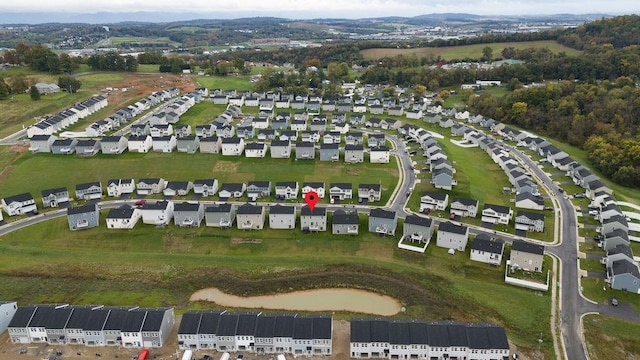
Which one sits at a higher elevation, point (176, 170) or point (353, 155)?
point (353, 155)

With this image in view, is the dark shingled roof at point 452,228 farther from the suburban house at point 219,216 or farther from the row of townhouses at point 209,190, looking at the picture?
the suburban house at point 219,216

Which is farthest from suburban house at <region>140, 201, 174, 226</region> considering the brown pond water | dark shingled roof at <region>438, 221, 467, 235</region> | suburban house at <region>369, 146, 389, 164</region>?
suburban house at <region>369, 146, 389, 164</region>

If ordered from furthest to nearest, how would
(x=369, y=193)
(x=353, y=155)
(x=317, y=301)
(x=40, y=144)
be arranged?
(x=40, y=144) < (x=353, y=155) < (x=369, y=193) < (x=317, y=301)

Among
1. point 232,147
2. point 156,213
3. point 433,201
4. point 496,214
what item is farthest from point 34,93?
point 496,214

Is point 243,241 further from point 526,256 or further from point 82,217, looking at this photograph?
point 526,256

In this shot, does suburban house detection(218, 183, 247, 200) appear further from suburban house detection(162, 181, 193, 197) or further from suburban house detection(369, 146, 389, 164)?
suburban house detection(369, 146, 389, 164)
